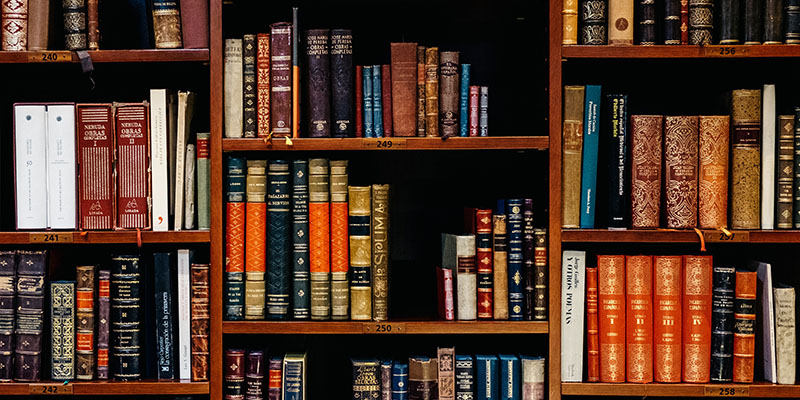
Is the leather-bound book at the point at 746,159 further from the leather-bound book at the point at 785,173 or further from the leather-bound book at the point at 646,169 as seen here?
the leather-bound book at the point at 646,169

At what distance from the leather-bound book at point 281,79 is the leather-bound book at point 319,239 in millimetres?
114


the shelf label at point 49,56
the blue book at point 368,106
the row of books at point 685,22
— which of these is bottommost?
the blue book at point 368,106

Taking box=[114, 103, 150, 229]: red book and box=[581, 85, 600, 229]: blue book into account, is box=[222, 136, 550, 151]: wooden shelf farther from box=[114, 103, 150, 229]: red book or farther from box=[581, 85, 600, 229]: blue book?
box=[114, 103, 150, 229]: red book

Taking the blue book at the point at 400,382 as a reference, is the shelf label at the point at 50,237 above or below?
above

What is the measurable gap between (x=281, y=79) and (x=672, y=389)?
1204mm

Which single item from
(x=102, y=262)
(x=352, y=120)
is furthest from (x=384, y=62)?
(x=102, y=262)

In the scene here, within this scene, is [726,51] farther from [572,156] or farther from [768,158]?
[572,156]

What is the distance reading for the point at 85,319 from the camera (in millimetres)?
1612

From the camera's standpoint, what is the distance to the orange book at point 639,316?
5.26ft

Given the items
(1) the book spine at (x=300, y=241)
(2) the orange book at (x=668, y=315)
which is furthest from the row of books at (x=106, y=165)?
(2) the orange book at (x=668, y=315)

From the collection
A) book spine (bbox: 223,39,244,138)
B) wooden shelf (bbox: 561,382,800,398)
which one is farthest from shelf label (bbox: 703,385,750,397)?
book spine (bbox: 223,39,244,138)

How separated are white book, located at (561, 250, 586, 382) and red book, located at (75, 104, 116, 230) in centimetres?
113

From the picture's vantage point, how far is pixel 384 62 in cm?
195

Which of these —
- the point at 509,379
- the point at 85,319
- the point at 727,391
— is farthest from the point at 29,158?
the point at 727,391
